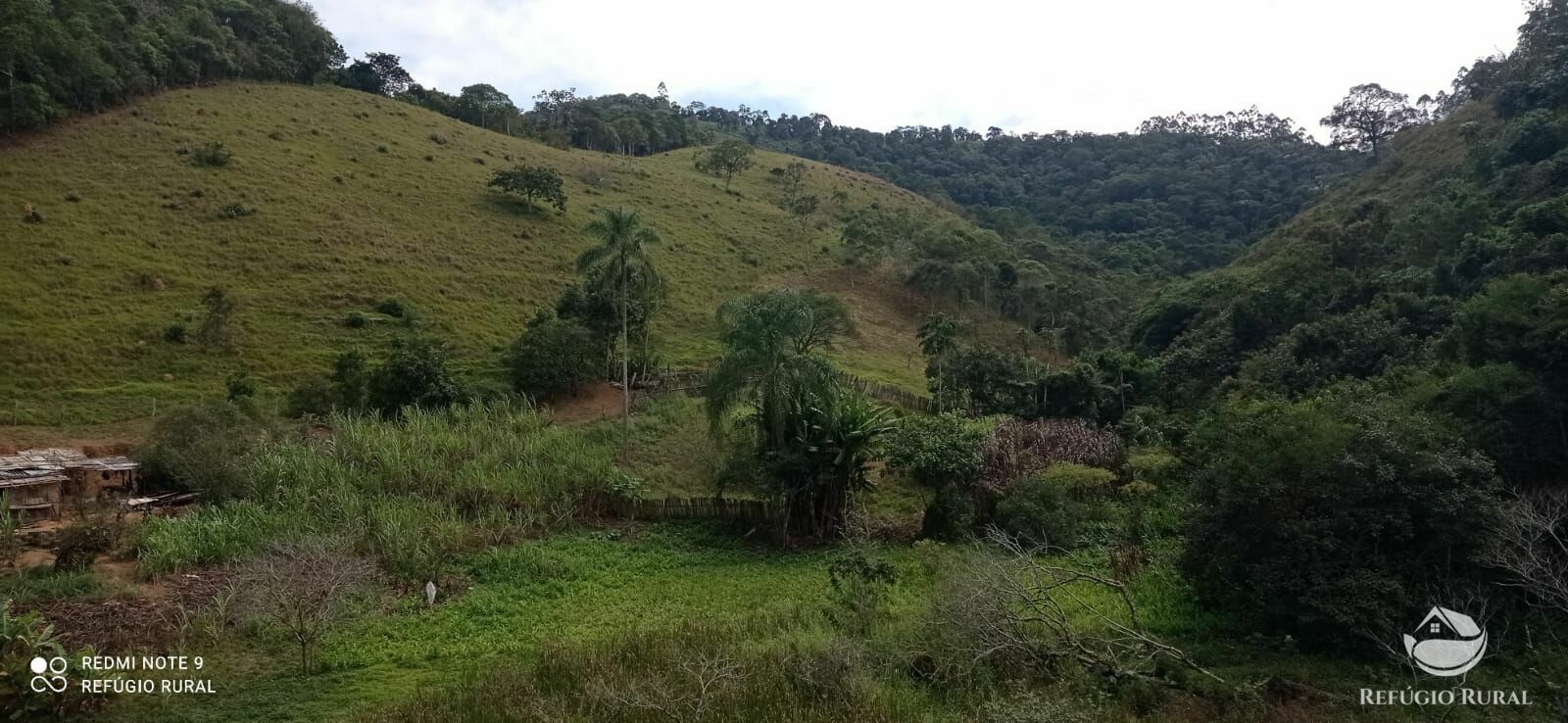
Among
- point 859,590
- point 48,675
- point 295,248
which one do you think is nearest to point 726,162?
point 295,248

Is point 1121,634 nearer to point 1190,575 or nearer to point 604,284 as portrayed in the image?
point 1190,575

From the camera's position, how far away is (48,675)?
33.2 feet

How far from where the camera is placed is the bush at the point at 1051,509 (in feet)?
60.3

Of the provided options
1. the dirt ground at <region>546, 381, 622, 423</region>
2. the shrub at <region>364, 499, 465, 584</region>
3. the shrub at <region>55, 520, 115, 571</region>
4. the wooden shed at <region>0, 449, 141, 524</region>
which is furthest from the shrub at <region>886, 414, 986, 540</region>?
the wooden shed at <region>0, 449, 141, 524</region>

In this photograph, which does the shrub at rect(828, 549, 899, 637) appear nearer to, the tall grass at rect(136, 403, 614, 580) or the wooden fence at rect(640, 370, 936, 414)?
the tall grass at rect(136, 403, 614, 580)

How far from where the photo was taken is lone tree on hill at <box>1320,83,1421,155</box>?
8294 centimetres

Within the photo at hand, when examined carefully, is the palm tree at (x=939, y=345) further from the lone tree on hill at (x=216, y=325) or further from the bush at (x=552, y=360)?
the lone tree on hill at (x=216, y=325)

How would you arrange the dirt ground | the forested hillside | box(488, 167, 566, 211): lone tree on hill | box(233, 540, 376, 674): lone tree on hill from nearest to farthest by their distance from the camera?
the forested hillside → box(233, 540, 376, 674): lone tree on hill → the dirt ground → box(488, 167, 566, 211): lone tree on hill

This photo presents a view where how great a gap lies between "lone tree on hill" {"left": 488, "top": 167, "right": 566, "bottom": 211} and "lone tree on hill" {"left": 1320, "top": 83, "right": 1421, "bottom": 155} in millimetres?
80997

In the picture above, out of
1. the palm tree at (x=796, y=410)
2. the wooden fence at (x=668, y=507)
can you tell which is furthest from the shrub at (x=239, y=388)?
the palm tree at (x=796, y=410)

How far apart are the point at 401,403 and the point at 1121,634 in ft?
82.4

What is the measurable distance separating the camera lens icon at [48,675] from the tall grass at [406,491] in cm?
603

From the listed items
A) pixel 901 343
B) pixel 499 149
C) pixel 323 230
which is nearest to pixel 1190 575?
pixel 901 343

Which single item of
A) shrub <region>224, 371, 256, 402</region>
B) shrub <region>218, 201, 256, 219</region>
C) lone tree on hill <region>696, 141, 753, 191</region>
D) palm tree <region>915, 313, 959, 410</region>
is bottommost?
shrub <region>224, 371, 256, 402</region>
